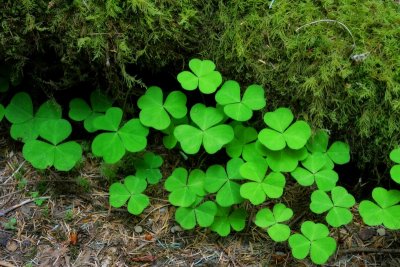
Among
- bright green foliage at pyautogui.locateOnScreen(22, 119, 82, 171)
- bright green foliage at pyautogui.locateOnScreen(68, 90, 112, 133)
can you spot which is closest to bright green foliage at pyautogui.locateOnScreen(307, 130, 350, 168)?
bright green foliage at pyautogui.locateOnScreen(68, 90, 112, 133)

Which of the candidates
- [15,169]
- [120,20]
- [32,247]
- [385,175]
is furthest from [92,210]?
[385,175]

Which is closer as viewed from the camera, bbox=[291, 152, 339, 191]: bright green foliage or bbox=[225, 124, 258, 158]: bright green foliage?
bbox=[291, 152, 339, 191]: bright green foliage

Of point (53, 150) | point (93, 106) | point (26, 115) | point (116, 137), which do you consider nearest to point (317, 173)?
point (116, 137)

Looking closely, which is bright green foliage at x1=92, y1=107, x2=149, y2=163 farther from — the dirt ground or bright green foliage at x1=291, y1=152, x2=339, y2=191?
bright green foliage at x1=291, y1=152, x2=339, y2=191

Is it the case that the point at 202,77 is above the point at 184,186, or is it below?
above

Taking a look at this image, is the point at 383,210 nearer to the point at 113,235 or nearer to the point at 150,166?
the point at 150,166

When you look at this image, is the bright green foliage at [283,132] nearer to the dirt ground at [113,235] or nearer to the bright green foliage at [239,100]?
the bright green foliage at [239,100]
